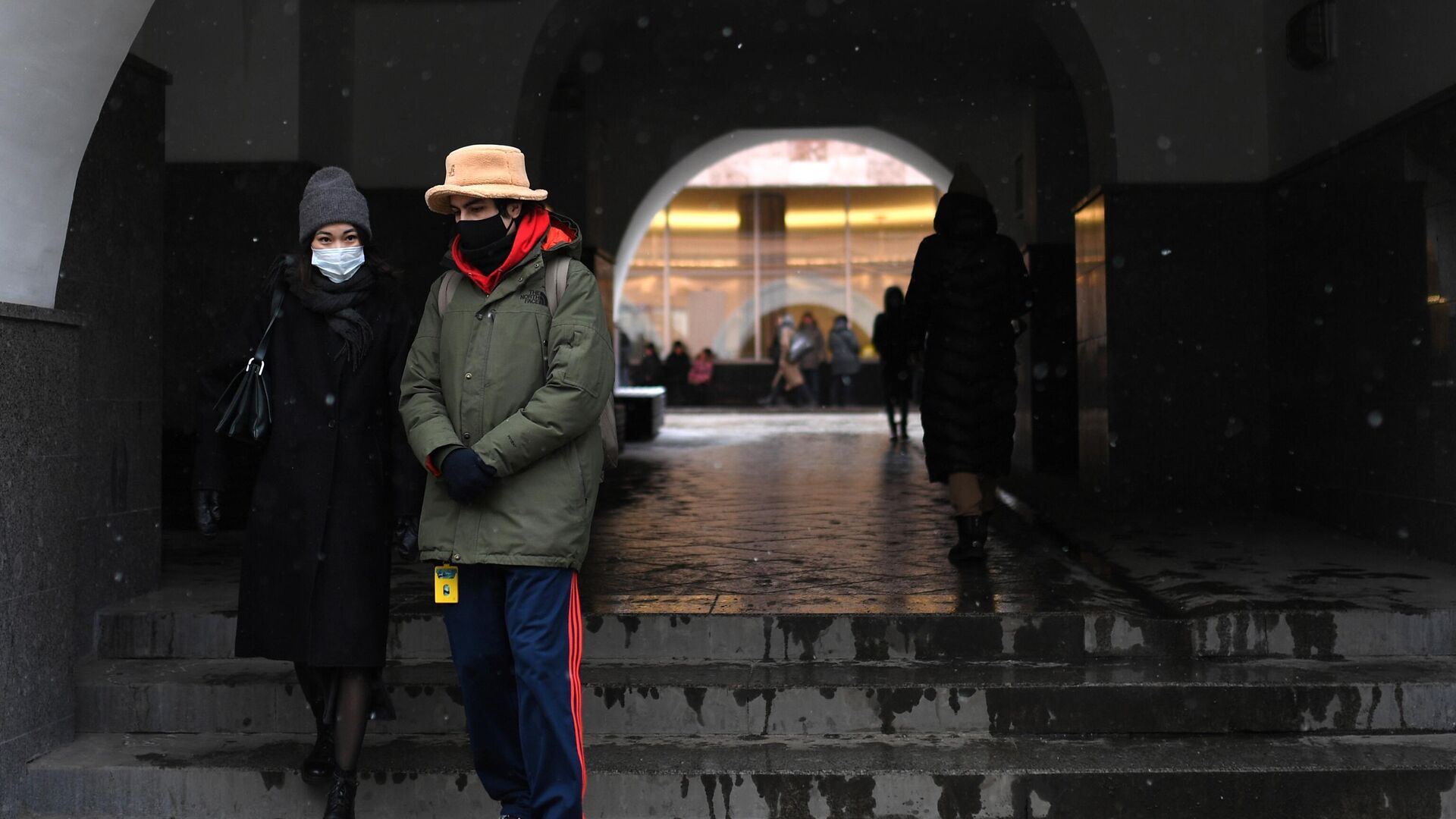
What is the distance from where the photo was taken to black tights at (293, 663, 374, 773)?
12.8ft

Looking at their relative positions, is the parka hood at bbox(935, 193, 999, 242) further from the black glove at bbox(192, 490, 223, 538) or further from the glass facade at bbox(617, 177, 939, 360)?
the glass facade at bbox(617, 177, 939, 360)

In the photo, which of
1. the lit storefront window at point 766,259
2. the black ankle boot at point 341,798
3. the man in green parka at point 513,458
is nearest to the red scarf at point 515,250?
the man in green parka at point 513,458

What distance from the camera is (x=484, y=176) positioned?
3.55m

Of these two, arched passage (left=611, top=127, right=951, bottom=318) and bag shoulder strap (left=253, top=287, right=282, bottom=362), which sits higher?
arched passage (left=611, top=127, right=951, bottom=318)

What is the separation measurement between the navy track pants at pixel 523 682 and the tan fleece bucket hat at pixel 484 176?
0.98 m

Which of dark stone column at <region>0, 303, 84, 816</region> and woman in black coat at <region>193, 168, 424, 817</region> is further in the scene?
dark stone column at <region>0, 303, 84, 816</region>

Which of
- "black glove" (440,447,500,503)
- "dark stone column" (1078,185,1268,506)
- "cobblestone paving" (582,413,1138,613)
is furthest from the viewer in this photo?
"dark stone column" (1078,185,1268,506)

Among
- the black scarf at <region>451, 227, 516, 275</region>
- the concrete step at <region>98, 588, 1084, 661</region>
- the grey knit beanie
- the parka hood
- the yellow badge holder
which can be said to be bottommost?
A: the concrete step at <region>98, 588, 1084, 661</region>

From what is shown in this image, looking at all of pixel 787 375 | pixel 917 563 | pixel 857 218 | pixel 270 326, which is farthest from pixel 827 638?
pixel 857 218

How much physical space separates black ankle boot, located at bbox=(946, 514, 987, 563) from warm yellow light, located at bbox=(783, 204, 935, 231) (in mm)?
23703

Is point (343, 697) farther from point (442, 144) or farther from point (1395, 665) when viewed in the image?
point (442, 144)

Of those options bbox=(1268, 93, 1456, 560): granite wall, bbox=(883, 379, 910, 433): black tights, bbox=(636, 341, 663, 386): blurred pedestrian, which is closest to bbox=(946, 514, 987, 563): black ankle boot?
bbox=(1268, 93, 1456, 560): granite wall

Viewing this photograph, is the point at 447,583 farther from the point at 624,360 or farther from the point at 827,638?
the point at 624,360

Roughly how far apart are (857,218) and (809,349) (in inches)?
231
